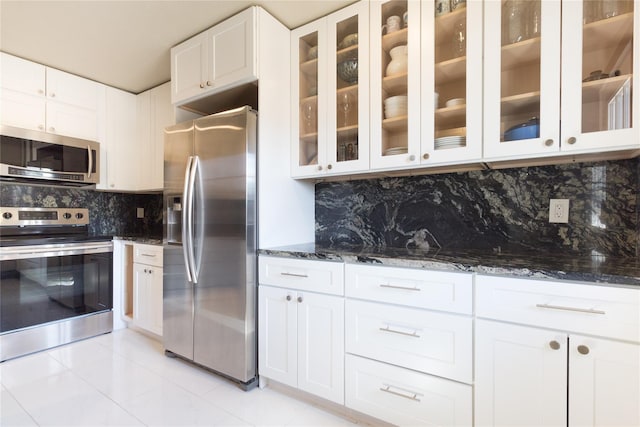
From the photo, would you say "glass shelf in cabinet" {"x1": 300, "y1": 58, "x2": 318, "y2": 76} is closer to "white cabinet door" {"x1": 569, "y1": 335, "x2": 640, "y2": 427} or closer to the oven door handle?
"white cabinet door" {"x1": 569, "y1": 335, "x2": 640, "y2": 427}

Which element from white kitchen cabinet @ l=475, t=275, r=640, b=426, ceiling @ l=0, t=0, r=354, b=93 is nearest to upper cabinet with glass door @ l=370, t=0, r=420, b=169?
ceiling @ l=0, t=0, r=354, b=93

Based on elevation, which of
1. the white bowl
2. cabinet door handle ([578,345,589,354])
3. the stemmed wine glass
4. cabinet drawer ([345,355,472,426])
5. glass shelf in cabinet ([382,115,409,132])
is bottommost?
cabinet drawer ([345,355,472,426])

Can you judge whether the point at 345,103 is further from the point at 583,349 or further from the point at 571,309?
the point at 583,349

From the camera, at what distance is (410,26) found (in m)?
1.64

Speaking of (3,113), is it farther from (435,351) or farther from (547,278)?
(547,278)

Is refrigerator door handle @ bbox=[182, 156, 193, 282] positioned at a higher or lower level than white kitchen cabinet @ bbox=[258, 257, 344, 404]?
higher

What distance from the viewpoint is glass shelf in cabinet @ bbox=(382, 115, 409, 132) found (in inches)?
66.2

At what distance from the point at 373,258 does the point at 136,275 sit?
2240mm

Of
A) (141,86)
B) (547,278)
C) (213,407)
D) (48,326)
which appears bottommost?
(213,407)

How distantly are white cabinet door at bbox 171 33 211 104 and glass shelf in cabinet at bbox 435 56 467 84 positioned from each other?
4.82ft

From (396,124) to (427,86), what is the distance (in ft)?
0.79

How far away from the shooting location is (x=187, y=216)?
1.95 m

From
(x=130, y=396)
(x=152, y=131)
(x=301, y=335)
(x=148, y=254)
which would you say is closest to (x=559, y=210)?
(x=301, y=335)

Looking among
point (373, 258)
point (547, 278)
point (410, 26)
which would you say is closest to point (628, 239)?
point (547, 278)
